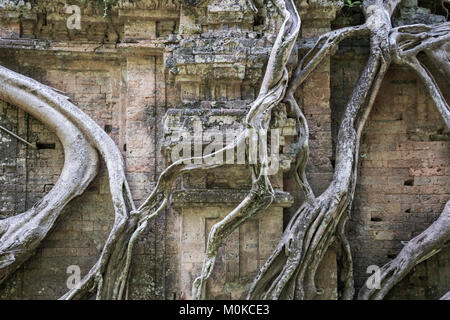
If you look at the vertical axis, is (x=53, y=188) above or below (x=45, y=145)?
below

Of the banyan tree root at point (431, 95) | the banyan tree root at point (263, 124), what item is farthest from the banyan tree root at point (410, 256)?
the banyan tree root at point (263, 124)

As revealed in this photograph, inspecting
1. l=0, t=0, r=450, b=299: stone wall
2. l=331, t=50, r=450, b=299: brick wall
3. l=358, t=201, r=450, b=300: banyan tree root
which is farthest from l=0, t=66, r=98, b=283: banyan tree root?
l=358, t=201, r=450, b=300: banyan tree root

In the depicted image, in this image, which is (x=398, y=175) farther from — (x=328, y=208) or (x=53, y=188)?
(x=53, y=188)

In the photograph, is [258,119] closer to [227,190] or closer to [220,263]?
[227,190]

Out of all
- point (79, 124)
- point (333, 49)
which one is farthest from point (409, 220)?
point (79, 124)

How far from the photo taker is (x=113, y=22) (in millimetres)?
7723

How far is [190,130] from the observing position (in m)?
7.12

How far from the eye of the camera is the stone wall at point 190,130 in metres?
7.07

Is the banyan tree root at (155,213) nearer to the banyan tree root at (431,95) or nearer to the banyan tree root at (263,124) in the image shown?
the banyan tree root at (263,124)

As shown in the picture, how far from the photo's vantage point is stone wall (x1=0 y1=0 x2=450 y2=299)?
707 centimetres

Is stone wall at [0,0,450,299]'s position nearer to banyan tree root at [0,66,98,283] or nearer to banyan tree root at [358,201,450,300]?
banyan tree root at [0,66,98,283]

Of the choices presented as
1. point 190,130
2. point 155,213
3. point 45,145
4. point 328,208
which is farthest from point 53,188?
point 328,208

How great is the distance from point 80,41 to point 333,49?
2.64 metres
